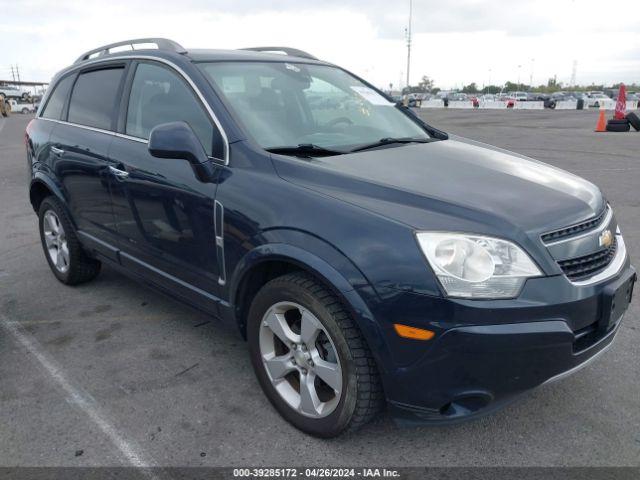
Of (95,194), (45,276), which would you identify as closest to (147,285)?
(95,194)

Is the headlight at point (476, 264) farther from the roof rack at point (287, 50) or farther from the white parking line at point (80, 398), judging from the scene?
the roof rack at point (287, 50)

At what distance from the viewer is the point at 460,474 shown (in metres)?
2.35

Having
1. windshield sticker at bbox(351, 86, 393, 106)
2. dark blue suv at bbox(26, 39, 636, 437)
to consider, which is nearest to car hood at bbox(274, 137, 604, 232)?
dark blue suv at bbox(26, 39, 636, 437)

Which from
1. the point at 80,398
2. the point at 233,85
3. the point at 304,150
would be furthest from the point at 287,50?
Answer: the point at 80,398

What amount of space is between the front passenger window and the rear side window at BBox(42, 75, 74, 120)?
Result: 129 centimetres

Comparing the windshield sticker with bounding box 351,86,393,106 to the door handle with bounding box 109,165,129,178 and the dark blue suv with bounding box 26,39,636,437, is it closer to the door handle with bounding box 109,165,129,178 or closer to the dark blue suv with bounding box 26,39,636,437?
the dark blue suv with bounding box 26,39,636,437

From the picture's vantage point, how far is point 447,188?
2.43 meters

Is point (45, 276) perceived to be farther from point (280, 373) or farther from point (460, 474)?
point (460, 474)

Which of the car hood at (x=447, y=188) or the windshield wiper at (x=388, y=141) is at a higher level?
the windshield wiper at (x=388, y=141)

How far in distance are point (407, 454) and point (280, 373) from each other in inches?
27.6

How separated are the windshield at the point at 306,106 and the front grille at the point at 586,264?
1.28 m

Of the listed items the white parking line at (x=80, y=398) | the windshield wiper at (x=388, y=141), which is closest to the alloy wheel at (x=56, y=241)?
the white parking line at (x=80, y=398)

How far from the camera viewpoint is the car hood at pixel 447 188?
7.33 ft

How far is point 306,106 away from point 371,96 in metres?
0.69
